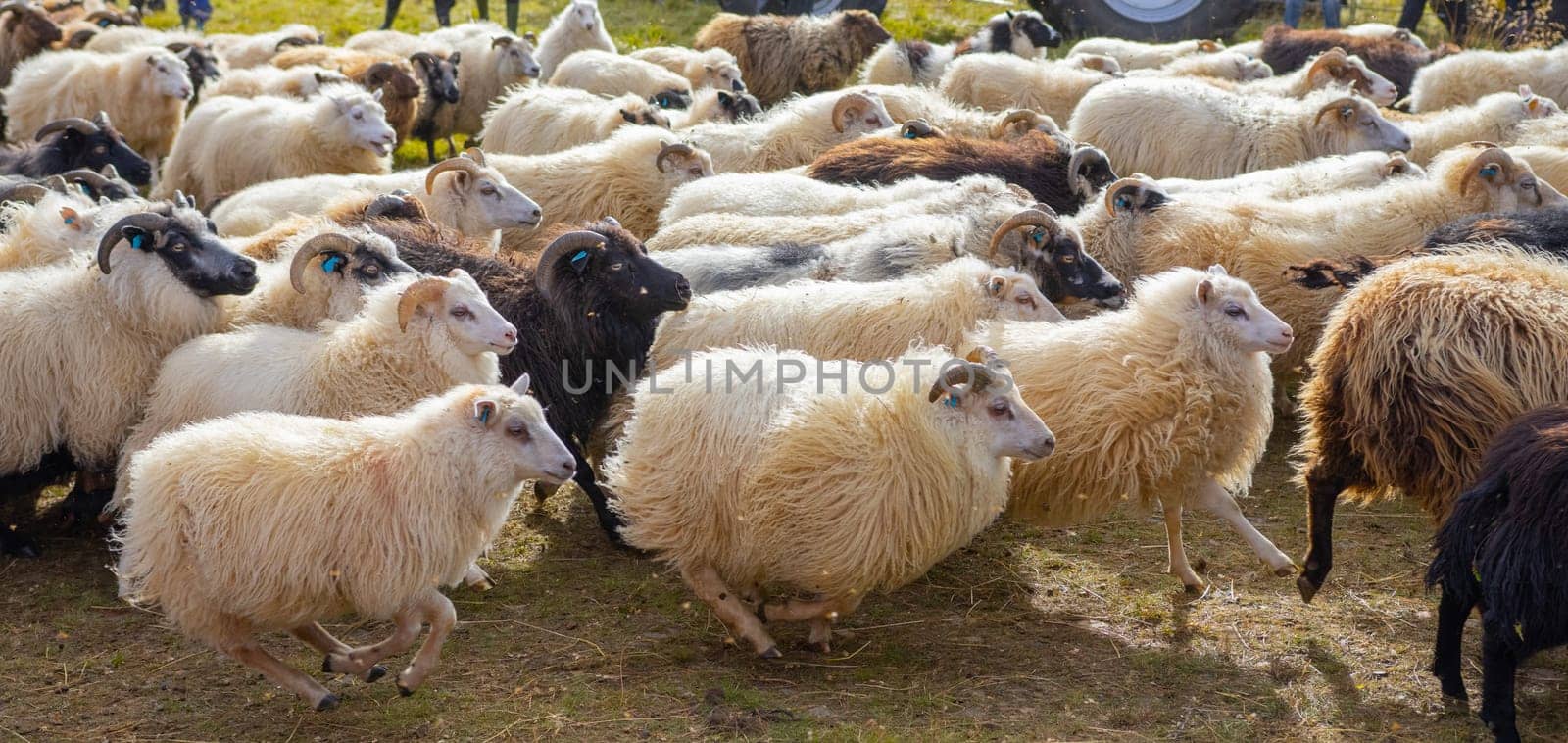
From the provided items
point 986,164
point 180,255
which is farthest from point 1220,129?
point 180,255

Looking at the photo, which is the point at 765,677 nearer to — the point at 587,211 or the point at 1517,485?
the point at 1517,485

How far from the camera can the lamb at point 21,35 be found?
1484cm

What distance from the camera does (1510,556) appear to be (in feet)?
14.6

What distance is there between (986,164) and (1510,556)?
461 cm

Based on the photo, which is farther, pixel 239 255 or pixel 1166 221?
pixel 1166 221

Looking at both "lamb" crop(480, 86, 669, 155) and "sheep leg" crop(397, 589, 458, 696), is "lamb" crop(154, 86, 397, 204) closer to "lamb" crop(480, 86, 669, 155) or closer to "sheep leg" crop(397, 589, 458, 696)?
"lamb" crop(480, 86, 669, 155)

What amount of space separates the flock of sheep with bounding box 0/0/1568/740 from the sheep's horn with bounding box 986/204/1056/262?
0.03 metres

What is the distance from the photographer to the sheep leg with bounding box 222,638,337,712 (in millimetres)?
4788

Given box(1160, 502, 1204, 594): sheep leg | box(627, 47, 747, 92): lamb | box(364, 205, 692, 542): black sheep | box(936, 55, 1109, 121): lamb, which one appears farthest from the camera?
box(627, 47, 747, 92): lamb

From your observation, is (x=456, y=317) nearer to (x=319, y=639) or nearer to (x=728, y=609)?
(x=319, y=639)

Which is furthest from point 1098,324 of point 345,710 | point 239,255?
point 239,255

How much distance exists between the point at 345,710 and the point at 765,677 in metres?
1.40

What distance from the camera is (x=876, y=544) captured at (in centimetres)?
500

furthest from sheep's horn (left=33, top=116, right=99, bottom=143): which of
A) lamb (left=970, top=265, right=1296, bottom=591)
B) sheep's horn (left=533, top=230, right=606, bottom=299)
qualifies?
lamb (left=970, top=265, right=1296, bottom=591)
